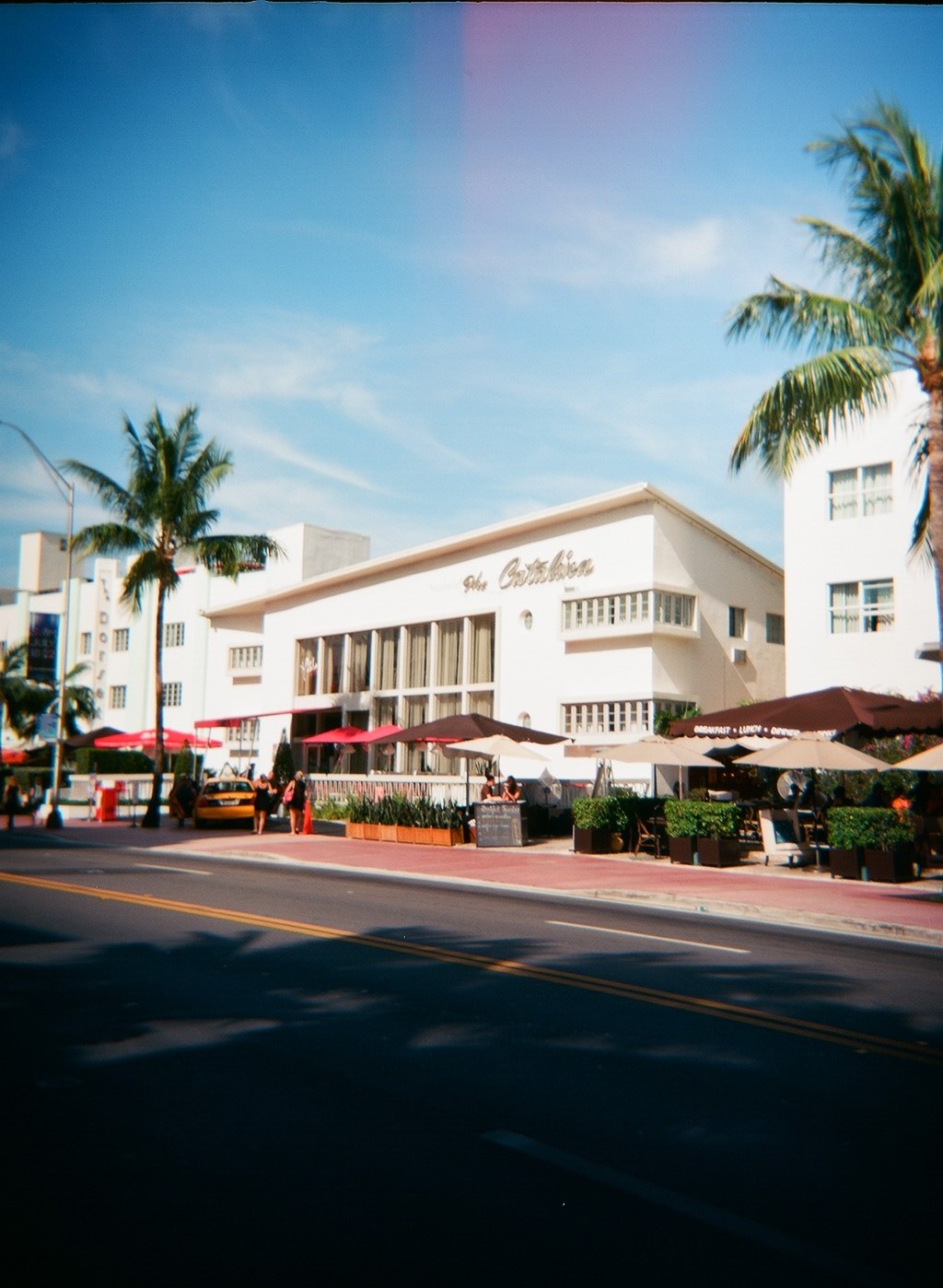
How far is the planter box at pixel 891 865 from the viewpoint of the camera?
18.9 meters

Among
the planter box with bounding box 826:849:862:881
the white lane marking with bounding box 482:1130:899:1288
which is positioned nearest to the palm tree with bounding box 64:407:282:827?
the planter box with bounding box 826:849:862:881

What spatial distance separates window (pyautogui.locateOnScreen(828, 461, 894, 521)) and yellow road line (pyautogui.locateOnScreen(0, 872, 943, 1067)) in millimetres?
22918

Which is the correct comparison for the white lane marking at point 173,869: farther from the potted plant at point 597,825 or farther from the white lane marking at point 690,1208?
the white lane marking at point 690,1208

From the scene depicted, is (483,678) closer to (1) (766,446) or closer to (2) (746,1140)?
(1) (766,446)

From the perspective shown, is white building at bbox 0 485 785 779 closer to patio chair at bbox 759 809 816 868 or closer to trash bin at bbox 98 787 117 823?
patio chair at bbox 759 809 816 868

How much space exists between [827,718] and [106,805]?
75.3ft

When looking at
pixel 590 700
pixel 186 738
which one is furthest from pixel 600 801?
pixel 186 738

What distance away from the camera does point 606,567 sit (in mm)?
35000

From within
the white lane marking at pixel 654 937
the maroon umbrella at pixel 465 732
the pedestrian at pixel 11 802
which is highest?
the maroon umbrella at pixel 465 732

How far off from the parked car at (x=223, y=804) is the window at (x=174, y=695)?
24448 mm

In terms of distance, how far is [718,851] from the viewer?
72.5 ft

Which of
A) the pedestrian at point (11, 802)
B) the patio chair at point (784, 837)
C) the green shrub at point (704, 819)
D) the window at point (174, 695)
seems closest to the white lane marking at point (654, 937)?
the green shrub at point (704, 819)

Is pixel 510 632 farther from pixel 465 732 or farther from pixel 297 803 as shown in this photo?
pixel 297 803

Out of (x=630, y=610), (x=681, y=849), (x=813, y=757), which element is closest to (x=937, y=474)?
(x=813, y=757)
